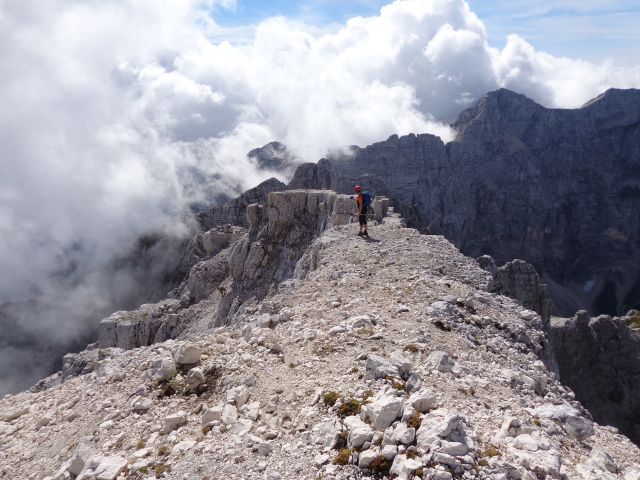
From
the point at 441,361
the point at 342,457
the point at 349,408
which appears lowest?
the point at 342,457

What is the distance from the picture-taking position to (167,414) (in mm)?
15797

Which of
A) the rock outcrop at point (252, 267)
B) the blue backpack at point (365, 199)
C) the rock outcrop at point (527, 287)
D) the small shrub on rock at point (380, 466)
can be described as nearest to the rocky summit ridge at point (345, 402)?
the small shrub on rock at point (380, 466)

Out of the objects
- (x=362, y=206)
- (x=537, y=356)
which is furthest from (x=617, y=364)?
(x=537, y=356)

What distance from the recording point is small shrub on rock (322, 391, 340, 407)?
45.8 ft

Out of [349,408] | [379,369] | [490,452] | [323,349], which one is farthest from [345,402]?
[323,349]

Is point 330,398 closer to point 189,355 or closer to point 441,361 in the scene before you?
point 441,361

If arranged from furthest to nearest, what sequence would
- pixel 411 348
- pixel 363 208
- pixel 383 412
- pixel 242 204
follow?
pixel 242 204, pixel 363 208, pixel 411 348, pixel 383 412

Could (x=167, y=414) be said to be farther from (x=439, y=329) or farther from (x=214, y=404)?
(x=439, y=329)

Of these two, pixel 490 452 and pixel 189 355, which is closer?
pixel 490 452

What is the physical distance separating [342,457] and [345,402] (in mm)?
2056

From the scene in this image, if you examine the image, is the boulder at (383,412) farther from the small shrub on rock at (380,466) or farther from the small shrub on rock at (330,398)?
the small shrub on rock at (330,398)

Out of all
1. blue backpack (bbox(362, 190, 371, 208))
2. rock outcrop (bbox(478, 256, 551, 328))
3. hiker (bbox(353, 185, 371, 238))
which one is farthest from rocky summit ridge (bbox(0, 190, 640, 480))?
rock outcrop (bbox(478, 256, 551, 328))

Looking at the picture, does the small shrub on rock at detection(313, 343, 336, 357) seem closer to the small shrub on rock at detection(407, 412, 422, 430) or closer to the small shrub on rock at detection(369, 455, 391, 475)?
the small shrub on rock at detection(407, 412, 422, 430)

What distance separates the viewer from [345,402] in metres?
13.7
